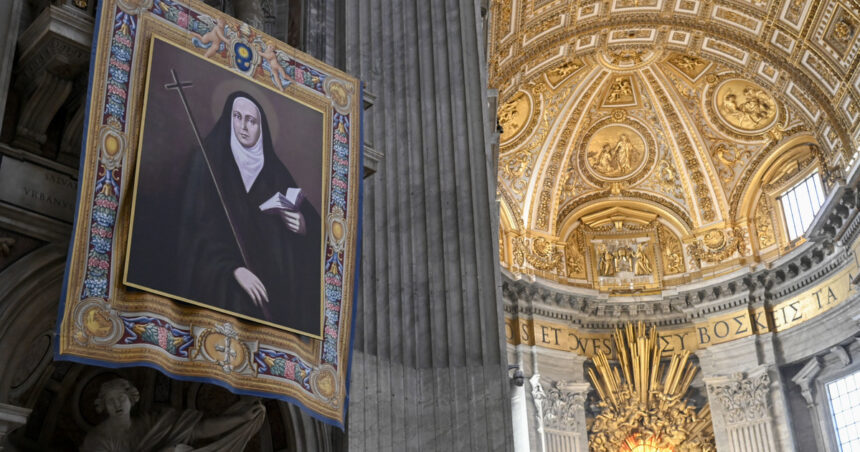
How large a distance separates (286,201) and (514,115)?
51.2 ft

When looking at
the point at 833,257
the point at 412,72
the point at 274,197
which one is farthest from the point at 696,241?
the point at 274,197

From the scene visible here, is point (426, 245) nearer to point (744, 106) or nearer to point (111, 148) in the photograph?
point (111, 148)

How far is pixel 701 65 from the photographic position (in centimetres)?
2175

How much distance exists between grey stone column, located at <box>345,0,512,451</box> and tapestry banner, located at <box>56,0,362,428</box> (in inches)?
19.8

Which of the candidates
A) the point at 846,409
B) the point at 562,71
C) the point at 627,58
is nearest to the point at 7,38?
the point at 562,71

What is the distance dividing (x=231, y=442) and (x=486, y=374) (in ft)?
6.56

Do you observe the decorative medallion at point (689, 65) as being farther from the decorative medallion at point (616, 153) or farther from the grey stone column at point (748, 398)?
the grey stone column at point (748, 398)

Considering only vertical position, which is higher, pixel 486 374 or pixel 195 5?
pixel 195 5

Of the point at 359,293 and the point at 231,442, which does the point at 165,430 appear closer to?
the point at 231,442

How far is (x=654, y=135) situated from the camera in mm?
22953

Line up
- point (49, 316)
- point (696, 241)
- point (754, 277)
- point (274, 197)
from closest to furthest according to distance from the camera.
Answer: point (49, 316) → point (274, 197) → point (754, 277) → point (696, 241)

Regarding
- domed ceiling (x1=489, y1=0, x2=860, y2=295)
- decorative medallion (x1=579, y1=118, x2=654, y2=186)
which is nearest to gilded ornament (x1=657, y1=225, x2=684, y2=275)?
domed ceiling (x1=489, y1=0, x2=860, y2=295)

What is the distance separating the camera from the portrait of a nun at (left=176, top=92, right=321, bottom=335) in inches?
235

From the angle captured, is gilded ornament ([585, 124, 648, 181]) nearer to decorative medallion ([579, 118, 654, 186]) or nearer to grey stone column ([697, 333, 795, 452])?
decorative medallion ([579, 118, 654, 186])
